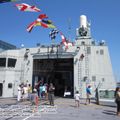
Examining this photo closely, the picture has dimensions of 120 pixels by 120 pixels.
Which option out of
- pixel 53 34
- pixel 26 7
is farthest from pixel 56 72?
pixel 26 7

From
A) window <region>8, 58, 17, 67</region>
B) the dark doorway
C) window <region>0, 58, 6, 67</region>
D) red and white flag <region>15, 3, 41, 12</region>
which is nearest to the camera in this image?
red and white flag <region>15, 3, 41, 12</region>

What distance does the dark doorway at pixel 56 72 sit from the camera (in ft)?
107

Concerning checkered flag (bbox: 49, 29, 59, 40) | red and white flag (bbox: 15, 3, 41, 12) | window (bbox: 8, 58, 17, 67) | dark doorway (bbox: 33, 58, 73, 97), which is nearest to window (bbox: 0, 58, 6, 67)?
window (bbox: 8, 58, 17, 67)

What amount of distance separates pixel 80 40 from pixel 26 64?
26.4ft

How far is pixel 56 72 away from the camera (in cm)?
3572

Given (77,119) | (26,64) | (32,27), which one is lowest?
(77,119)

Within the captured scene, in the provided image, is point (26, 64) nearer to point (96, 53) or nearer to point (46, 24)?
point (96, 53)

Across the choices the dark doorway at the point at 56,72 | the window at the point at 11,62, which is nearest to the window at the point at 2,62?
the window at the point at 11,62

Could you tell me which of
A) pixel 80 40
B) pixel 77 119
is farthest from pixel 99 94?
pixel 80 40

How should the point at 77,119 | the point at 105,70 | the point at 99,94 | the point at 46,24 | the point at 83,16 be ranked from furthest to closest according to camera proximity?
the point at 83,16
the point at 105,70
the point at 99,94
the point at 46,24
the point at 77,119

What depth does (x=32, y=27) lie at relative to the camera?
2025 cm

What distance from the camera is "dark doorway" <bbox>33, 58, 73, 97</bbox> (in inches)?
1288

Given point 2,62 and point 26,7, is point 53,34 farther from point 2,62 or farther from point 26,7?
point 26,7

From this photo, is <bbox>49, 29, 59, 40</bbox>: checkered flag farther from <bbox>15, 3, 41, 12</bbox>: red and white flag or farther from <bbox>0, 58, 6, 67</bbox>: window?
<bbox>15, 3, 41, 12</bbox>: red and white flag
